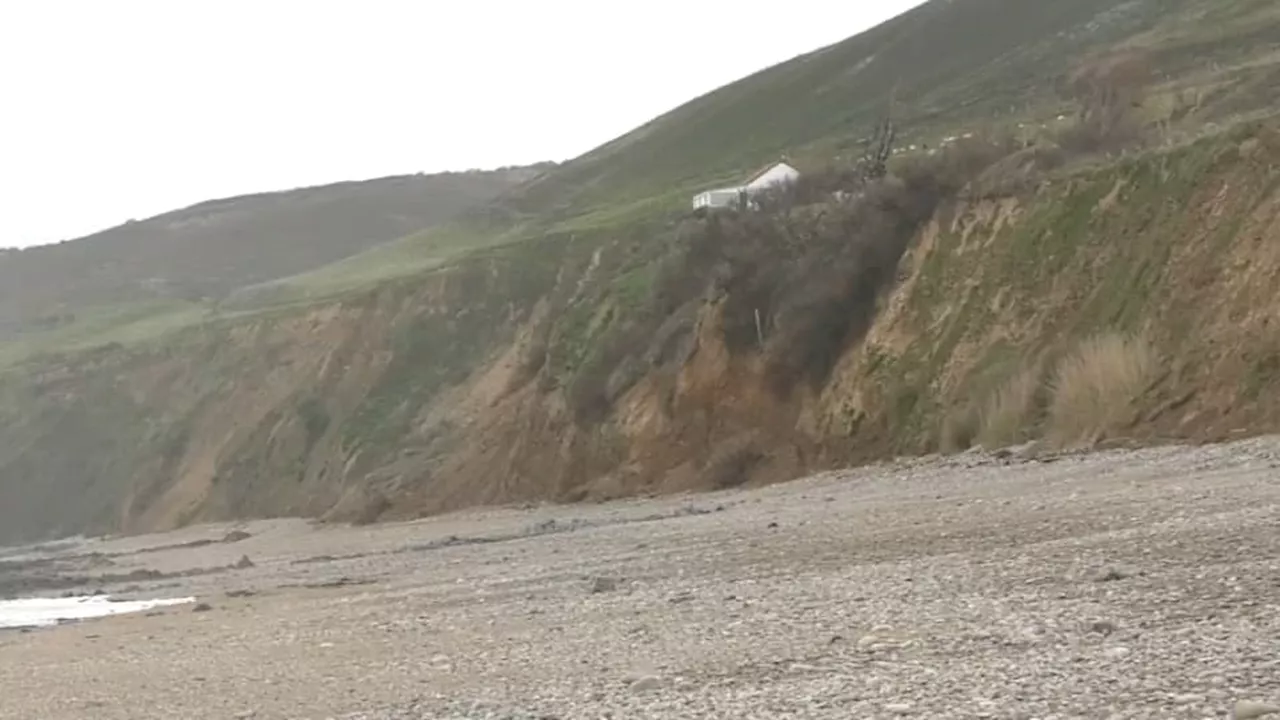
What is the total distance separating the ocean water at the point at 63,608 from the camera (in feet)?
91.7

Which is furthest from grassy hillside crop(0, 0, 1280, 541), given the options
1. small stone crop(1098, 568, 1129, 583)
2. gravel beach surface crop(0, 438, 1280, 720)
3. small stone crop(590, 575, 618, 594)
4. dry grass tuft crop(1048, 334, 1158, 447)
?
small stone crop(1098, 568, 1129, 583)

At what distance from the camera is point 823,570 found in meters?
13.9

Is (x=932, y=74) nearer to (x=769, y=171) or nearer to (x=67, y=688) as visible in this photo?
(x=769, y=171)

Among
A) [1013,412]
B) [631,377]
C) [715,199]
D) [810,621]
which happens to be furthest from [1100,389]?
[715,199]

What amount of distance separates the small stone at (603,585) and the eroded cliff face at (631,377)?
7363 mm

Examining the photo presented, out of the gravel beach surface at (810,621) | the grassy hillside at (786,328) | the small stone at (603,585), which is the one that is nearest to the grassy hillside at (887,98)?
the grassy hillside at (786,328)

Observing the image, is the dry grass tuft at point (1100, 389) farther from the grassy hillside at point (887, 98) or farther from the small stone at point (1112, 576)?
the grassy hillside at point (887, 98)

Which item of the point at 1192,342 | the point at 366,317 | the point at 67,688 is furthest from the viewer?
the point at 366,317

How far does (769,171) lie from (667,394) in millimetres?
20974

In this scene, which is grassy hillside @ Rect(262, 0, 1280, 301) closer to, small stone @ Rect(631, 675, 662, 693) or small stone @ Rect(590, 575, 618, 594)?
small stone @ Rect(590, 575, 618, 594)

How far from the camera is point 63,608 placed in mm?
31859

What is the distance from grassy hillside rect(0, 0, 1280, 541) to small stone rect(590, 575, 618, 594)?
289 inches

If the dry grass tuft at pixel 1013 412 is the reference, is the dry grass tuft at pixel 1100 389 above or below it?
above

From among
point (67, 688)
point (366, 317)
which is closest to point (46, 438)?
point (366, 317)
